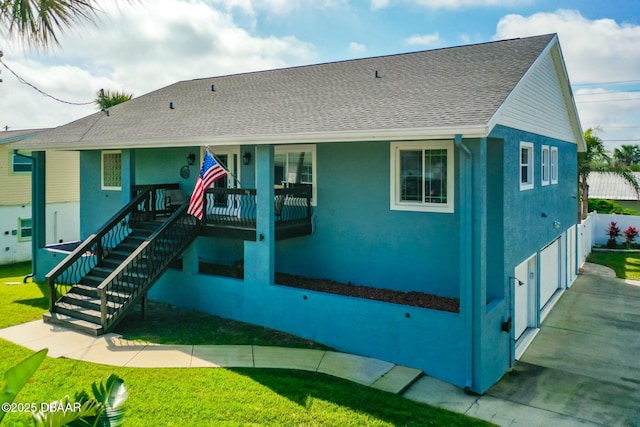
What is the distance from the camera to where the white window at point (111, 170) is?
16.7 m

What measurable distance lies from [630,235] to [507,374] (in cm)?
2043

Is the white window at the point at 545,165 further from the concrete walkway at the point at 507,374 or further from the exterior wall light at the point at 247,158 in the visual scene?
the exterior wall light at the point at 247,158

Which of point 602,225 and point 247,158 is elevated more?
point 247,158

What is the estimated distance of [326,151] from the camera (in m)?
12.3

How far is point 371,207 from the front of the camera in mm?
11578

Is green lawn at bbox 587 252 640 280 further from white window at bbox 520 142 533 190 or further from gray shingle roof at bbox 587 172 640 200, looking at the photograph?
gray shingle roof at bbox 587 172 640 200

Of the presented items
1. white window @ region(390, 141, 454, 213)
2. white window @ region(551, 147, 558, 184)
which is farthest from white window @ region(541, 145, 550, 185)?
white window @ region(390, 141, 454, 213)

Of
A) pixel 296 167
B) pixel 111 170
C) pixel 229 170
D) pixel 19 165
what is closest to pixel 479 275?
pixel 296 167

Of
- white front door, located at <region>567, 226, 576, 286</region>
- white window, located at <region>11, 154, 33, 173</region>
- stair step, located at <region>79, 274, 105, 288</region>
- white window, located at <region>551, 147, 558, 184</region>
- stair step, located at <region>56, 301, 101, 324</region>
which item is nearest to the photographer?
stair step, located at <region>56, 301, 101, 324</region>

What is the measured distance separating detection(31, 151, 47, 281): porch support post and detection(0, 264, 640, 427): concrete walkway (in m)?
5.21

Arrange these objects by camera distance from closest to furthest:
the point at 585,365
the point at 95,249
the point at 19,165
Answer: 1. the point at 585,365
2. the point at 95,249
3. the point at 19,165

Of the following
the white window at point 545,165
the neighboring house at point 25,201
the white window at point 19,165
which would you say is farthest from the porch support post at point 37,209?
the white window at point 545,165

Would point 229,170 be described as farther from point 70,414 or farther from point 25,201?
point 25,201

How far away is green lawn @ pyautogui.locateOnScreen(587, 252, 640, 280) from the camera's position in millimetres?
19328
